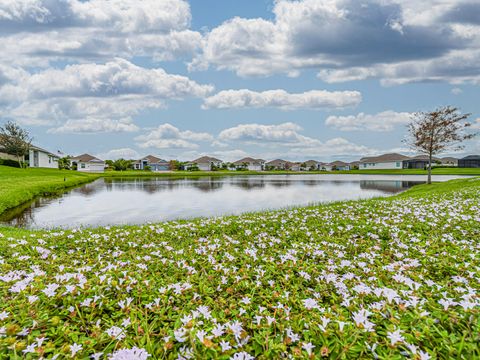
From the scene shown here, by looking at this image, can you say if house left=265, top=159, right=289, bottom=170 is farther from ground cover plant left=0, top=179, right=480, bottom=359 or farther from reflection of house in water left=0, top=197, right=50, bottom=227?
ground cover plant left=0, top=179, right=480, bottom=359

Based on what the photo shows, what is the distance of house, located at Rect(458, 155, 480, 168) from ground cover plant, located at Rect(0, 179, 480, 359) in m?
144

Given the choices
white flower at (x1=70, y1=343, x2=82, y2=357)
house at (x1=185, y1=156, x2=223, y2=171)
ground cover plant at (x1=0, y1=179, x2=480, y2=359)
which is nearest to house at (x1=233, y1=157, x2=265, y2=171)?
house at (x1=185, y1=156, x2=223, y2=171)

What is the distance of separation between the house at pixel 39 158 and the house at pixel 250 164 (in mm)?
81828

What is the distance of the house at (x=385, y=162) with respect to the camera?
124 m

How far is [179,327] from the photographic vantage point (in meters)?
2.85

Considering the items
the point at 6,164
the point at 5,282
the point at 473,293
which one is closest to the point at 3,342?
the point at 5,282

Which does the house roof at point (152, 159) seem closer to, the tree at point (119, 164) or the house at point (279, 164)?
the tree at point (119, 164)

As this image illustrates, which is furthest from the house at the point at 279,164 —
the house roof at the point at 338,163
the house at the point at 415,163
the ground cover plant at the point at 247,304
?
the ground cover plant at the point at 247,304

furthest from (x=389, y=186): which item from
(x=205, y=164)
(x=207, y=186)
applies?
(x=205, y=164)

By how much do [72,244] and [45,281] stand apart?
3.34m

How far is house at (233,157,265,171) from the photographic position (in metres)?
150

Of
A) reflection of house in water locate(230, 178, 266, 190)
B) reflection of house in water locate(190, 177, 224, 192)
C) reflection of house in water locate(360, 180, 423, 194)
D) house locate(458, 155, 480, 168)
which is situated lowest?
reflection of house in water locate(360, 180, 423, 194)

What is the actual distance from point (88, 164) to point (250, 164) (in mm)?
76379

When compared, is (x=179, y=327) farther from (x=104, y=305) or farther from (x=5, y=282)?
(x=5, y=282)
